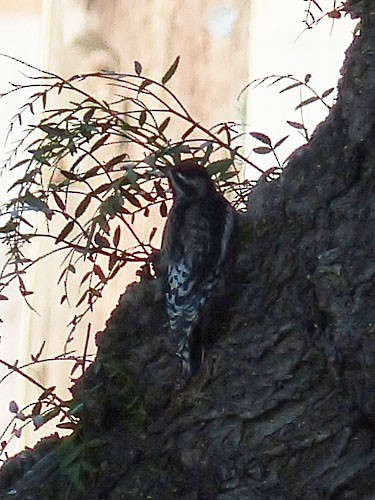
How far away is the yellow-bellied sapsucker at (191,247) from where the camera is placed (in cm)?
111

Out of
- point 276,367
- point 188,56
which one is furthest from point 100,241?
point 188,56

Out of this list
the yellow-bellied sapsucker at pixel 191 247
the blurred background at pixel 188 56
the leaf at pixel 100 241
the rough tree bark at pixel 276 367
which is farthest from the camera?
the blurred background at pixel 188 56

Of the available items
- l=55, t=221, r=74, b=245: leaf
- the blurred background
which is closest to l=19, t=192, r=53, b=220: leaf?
l=55, t=221, r=74, b=245: leaf

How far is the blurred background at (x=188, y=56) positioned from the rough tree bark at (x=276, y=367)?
0.58 meters

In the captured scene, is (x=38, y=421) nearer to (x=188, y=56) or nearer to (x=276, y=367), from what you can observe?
(x=276, y=367)

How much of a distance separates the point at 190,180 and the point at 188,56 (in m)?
0.76

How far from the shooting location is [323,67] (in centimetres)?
200

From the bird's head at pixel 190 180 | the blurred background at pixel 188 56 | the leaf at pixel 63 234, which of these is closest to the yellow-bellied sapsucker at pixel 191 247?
the bird's head at pixel 190 180

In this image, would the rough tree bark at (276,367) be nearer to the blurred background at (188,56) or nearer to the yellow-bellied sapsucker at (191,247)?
the yellow-bellied sapsucker at (191,247)

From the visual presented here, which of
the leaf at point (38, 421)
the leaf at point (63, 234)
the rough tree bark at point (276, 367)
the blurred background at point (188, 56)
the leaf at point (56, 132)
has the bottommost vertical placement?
the rough tree bark at point (276, 367)

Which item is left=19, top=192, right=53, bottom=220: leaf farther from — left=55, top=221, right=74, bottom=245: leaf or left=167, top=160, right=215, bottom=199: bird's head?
left=167, top=160, right=215, bottom=199: bird's head

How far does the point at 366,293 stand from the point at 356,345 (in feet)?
0.17

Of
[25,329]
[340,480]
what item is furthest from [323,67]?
[340,480]

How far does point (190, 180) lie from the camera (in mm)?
1206
